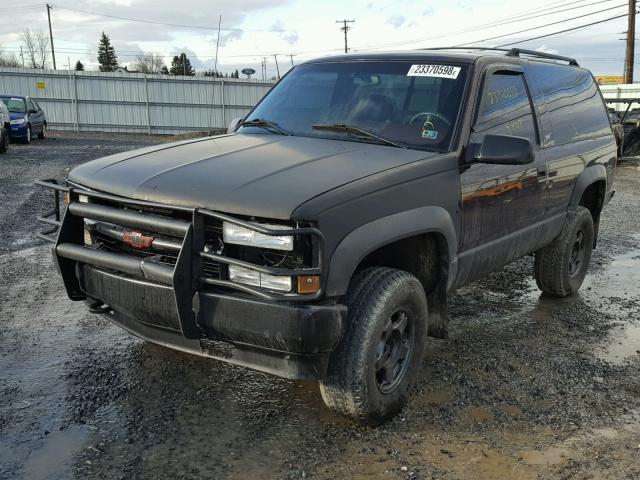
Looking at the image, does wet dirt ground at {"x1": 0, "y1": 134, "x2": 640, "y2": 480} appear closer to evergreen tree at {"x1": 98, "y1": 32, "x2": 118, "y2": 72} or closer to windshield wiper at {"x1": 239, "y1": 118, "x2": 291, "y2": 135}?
windshield wiper at {"x1": 239, "y1": 118, "x2": 291, "y2": 135}

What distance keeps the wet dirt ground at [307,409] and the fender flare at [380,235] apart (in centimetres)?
85

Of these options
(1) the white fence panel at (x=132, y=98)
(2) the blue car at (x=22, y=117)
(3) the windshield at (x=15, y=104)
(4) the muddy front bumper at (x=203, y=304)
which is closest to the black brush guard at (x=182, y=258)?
(4) the muddy front bumper at (x=203, y=304)

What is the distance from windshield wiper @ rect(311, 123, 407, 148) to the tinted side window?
525 mm

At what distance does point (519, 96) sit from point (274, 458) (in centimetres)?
301

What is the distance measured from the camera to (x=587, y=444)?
332 centimetres

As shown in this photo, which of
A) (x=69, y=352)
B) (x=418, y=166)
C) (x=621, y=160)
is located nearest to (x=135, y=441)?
(x=69, y=352)

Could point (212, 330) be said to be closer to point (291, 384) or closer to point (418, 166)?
point (291, 384)

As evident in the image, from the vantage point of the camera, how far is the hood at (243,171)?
296 cm

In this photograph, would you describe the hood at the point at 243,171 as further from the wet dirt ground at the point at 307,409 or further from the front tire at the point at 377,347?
the wet dirt ground at the point at 307,409

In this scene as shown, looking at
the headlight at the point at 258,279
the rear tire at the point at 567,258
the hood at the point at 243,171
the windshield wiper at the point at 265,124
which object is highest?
the windshield wiper at the point at 265,124

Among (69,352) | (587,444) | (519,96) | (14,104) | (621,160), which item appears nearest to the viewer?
(587,444)

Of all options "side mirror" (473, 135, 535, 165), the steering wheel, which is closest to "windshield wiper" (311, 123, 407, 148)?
the steering wheel

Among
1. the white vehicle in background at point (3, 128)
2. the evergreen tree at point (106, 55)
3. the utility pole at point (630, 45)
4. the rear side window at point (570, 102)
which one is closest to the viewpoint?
the rear side window at point (570, 102)

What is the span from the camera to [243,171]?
3.26 metres
